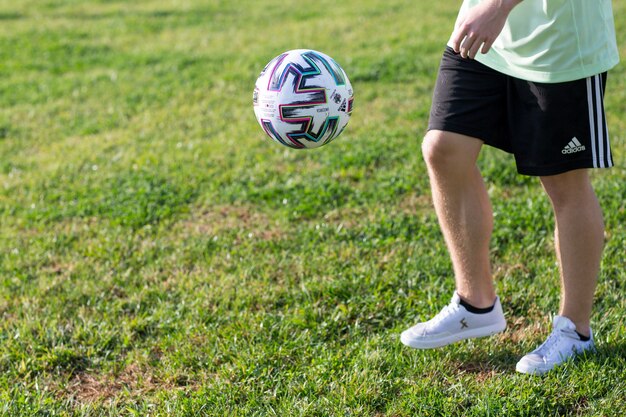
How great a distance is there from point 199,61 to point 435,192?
603 cm

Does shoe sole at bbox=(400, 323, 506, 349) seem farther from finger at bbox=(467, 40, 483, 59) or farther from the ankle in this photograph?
finger at bbox=(467, 40, 483, 59)

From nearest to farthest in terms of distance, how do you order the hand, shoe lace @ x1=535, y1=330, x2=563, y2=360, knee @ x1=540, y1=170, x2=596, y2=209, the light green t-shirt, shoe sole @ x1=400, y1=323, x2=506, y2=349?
the hand < the light green t-shirt < knee @ x1=540, y1=170, x2=596, y2=209 < shoe lace @ x1=535, y1=330, x2=563, y2=360 < shoe sole @ x1=400, y1=323, x2=506, y2=349

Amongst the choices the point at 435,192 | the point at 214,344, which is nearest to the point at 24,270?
the point at 214,344

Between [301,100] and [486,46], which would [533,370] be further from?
[301,100]

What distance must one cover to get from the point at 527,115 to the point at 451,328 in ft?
3.10

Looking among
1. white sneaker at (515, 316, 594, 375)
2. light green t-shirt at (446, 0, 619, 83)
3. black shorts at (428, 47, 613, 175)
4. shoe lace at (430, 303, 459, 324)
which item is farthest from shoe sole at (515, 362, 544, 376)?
light green t-shirt at (446, 0, 619, 83)

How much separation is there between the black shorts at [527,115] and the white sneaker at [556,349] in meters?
0.67

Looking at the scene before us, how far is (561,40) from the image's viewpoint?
9.04 ft

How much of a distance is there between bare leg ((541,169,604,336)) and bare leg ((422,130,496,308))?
284mm

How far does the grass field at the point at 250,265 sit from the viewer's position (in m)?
2.96

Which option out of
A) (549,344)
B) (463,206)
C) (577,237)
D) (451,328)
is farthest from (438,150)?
(549,344)

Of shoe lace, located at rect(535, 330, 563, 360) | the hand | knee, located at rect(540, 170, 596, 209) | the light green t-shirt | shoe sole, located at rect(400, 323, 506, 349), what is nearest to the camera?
the hand

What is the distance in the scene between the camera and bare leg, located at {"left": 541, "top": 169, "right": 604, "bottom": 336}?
2920mm

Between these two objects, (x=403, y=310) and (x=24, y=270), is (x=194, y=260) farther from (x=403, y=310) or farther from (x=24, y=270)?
(x=403, y=310)
